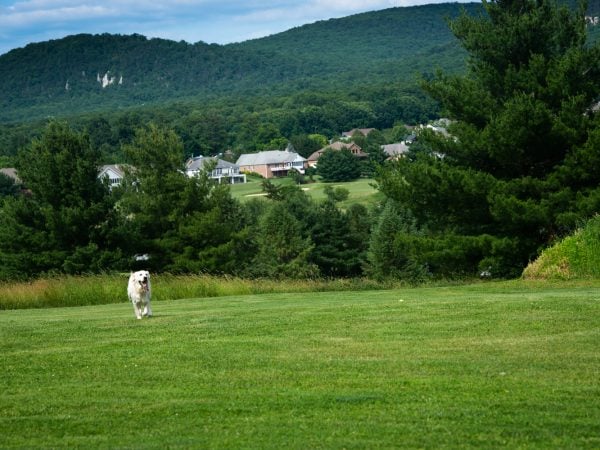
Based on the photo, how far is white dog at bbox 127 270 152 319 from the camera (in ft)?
56.5

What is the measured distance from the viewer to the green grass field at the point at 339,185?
11676 centimetres

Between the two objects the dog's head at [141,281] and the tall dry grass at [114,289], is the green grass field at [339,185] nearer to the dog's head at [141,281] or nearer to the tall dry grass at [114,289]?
the tall dry grass at [114,289]

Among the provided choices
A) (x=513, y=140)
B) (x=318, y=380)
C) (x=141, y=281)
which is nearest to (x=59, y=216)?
(x=513, y=140)

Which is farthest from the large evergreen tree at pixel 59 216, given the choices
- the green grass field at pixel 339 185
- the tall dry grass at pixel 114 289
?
A: the green grass field at pixel 339 185

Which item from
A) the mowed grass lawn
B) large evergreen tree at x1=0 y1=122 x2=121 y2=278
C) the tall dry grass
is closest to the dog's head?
the mowed grass lawn

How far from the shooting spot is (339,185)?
478 feet

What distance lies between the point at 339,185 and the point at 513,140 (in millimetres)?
112797

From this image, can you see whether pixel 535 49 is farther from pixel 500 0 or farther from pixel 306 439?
pixel 306 439

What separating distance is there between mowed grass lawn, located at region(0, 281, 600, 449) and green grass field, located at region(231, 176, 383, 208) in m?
89.0

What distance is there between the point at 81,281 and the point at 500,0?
806 inches

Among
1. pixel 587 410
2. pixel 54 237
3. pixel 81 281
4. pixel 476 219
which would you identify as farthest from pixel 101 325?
pixel 54 237

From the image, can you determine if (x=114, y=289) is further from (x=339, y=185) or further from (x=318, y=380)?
(x=339, y=185)

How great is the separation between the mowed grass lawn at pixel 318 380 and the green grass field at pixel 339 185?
89.0 metres

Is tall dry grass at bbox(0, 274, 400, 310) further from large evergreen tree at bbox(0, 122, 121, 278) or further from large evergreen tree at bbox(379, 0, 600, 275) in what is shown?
large evergreen tree at bbox(0, 122, 121, 278)
